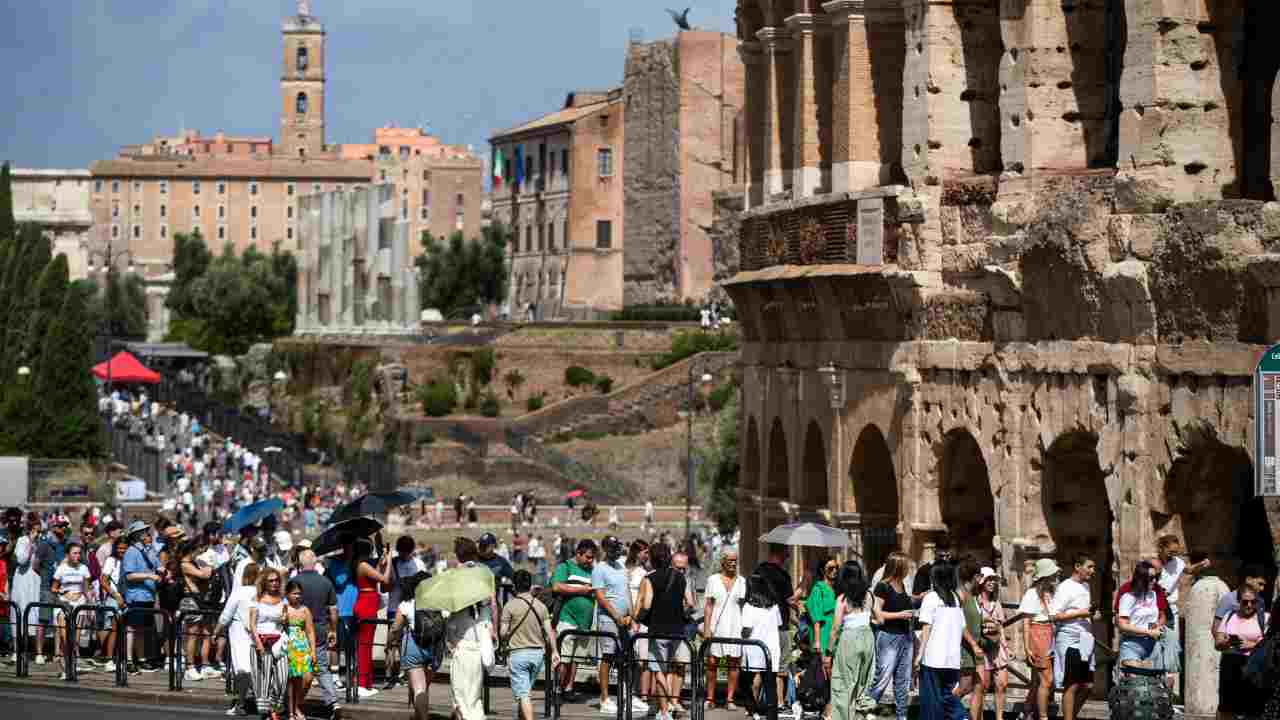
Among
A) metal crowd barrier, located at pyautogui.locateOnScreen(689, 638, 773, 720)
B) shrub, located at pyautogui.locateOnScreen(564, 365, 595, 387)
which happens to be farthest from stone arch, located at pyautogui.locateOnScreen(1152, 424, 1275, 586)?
shrub, located at pyautogui.locateOnScreen(564, 365, 595, 387)

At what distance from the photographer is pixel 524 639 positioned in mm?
21641

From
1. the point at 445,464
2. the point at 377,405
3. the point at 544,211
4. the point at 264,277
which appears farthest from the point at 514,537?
the point at 264,277

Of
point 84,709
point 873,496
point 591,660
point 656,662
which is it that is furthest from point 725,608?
point 873,496

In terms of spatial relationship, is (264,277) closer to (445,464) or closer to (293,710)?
(445,464)

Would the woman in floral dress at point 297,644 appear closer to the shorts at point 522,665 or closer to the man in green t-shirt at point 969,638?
the shorts at point 522,665

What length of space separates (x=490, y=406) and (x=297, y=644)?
70310mm

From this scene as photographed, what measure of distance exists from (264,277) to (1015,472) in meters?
107

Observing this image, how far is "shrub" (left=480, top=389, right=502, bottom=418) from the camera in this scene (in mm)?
92188

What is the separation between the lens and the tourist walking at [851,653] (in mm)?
21625

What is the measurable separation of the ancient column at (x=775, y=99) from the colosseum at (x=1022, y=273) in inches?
1.7

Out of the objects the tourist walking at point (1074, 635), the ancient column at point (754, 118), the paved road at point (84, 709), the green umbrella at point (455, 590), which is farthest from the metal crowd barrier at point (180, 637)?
the ancient column at point (754, 118)

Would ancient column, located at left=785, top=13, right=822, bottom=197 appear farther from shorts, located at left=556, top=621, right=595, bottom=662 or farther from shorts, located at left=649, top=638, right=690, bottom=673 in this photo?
shorts, located at left=649, top=638, right=690, bottom=673

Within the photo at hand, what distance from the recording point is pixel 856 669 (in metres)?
21.6

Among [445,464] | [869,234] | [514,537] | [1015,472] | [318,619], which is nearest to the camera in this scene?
[318,619]
